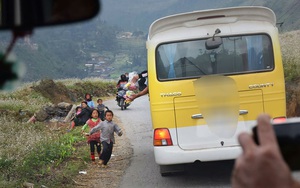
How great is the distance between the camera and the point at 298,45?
91.1 feet

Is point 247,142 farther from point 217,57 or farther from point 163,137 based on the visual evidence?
point 217,57

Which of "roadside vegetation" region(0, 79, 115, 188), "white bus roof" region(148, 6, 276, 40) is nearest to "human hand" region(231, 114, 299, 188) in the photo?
"white bus roof" region(148, 6, 276, 40)

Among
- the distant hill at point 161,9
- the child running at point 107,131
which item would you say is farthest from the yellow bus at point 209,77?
the distant hill at point 161,9

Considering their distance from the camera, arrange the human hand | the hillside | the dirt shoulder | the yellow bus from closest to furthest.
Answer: the human hand < the hillside < the yellow bus < the dirt shoulder

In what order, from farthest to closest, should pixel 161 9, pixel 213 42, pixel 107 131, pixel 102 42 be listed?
pixel 161 9 → pixel 102 42 → pixel 107 131 → pixel 213 42

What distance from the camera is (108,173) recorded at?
33.6 ft

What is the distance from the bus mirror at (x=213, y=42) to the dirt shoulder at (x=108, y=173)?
2.83 m

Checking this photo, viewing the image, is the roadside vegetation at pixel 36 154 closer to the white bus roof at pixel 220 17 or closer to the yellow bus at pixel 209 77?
the yellow bus at pixel 209 77

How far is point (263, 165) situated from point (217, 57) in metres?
6.84

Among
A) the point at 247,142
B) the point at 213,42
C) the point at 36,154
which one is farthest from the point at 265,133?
the point at 36,154

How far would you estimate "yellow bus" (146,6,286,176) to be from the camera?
8172 millimetres

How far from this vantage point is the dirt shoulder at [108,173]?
930cm

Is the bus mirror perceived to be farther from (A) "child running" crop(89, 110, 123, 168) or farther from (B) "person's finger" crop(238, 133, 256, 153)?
(B) "person's finger" crop(238, 133, 256, 153)

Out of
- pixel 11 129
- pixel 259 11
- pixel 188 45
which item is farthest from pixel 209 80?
pixel 11 129
